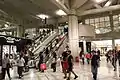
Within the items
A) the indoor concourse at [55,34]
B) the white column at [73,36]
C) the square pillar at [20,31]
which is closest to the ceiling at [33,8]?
the indoor concourse at [55,34]

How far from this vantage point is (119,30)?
30.7 m

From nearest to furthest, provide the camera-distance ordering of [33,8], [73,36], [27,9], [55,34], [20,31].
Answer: [73,36], [55,34], [33,8], [27,9], [20,31]

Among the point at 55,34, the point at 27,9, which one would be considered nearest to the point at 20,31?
the point at 27,9

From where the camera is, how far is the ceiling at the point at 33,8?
21.3 m

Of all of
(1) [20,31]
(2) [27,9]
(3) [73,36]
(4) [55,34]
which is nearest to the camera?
(3) [73,36]

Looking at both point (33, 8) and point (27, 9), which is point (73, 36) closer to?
point (33, 8)

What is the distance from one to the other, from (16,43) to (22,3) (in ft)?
27.3

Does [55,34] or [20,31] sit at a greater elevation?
[20,31]

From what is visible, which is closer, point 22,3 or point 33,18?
point 22,3

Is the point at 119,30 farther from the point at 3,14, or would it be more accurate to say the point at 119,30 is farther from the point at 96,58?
the point at 96,58

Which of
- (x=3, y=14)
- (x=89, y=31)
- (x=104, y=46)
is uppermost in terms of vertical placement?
(x=3, y=14)

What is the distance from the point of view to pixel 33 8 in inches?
961

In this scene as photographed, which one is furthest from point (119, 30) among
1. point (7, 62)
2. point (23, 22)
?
point (7, 62)

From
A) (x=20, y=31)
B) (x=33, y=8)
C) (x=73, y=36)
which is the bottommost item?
(x=73, y=36)
